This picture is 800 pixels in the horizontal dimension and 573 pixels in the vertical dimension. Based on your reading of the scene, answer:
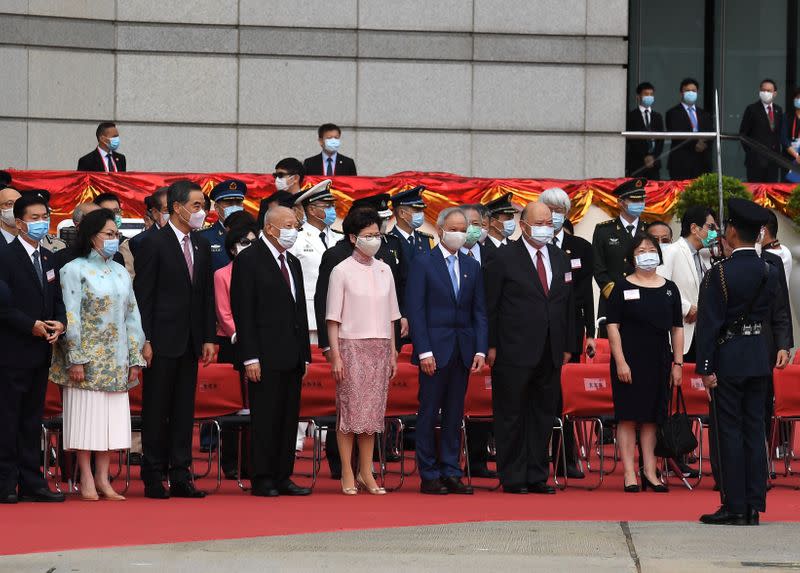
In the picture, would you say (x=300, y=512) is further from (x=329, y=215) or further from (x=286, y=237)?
(x=329, y=215)

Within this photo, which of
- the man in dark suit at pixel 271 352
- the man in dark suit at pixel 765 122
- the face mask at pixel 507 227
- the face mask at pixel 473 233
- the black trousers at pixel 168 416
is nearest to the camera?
the black trousers at pixel 168 416

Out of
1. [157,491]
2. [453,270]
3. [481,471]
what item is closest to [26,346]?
[157,491]

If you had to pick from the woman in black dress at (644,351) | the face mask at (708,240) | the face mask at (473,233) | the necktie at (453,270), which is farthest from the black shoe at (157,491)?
the face mask at (708,240)

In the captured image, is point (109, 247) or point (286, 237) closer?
point (109, 247)

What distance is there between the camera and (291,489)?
12.4m

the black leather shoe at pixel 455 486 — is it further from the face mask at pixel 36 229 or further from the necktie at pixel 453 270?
the face mask at pixel 36 229

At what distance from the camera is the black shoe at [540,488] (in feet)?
42.2

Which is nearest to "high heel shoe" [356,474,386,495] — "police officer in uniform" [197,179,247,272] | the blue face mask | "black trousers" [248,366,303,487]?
"black trousers" [248,366,303,487]

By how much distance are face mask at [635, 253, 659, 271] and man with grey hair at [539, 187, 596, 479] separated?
0.86m

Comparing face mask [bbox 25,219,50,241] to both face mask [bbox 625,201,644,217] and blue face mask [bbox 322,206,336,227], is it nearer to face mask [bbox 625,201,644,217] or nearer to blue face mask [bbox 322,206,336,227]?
blue face mask [bbox 322,206,336,227]

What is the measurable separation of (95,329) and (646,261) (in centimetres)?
413

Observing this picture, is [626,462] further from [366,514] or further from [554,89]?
[554,89]

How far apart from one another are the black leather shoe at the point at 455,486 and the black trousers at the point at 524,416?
30 centimetres

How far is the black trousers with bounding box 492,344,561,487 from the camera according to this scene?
12.9 m
